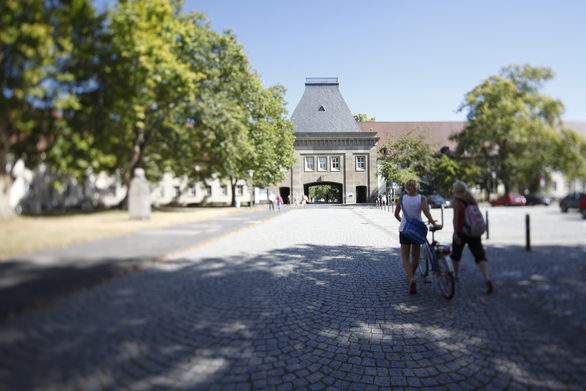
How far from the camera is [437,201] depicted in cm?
363

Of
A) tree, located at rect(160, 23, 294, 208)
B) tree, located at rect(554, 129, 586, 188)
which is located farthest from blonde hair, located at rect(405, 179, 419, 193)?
tree, located at rect(160, 23, 294, 208)

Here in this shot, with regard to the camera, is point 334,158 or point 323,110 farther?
point 323,110

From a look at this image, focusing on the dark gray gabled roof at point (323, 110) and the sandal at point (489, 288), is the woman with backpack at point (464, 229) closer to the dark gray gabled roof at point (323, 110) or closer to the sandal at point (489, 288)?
the sandal at point (489, 288)

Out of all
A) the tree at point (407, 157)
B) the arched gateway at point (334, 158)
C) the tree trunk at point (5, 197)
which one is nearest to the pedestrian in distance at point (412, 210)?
the tree at point (407, 157)

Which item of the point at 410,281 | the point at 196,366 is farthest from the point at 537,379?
the point at 196,366

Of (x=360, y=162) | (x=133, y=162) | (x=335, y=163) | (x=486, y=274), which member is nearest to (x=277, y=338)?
(x=133, y=162)

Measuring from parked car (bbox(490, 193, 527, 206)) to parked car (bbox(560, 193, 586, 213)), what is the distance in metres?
0.29

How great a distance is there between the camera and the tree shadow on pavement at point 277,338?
1005 mm

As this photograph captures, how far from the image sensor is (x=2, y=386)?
790 mm

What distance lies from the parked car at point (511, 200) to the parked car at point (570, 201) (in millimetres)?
285

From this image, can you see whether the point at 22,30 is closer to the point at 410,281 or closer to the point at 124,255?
the point at 124,255

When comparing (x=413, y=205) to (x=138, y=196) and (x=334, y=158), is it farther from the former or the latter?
(x=334, y=158)

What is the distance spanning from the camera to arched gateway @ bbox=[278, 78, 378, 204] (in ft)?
147

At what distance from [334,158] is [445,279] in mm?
42436
